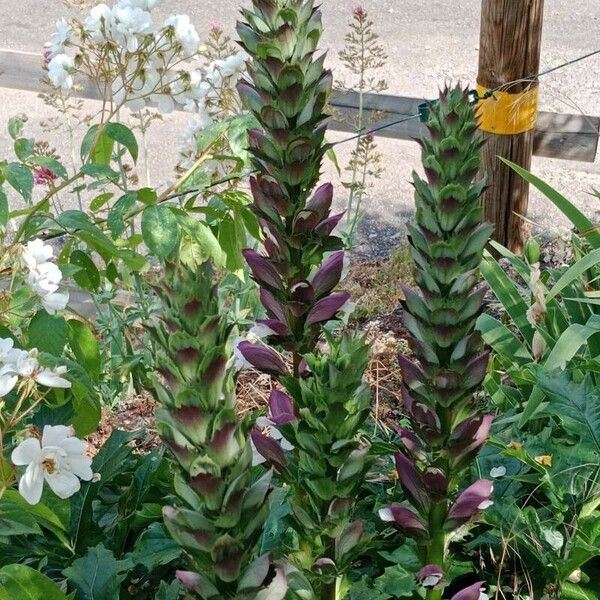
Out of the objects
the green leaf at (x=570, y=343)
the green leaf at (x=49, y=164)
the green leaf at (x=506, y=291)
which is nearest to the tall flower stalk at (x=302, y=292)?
the green leaf at (x=49, y=164)

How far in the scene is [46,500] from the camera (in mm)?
1780

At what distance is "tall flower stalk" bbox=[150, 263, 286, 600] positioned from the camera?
0.86m

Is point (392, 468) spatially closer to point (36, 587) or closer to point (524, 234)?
point (36, 587)

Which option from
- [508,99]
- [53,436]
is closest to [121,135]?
[53,436]

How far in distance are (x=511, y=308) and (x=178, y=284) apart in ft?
7.16

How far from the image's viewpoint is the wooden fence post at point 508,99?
390 centimetres

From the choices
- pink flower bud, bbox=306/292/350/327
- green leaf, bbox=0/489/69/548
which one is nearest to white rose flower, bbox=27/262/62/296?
green leaf, bbox=0/489/69/548

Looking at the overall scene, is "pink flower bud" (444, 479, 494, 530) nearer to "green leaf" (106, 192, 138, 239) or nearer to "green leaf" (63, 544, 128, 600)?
"green leaf" (63, 544, 128, 600)

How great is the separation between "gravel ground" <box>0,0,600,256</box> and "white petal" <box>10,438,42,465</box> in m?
3.76

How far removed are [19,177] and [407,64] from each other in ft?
17.8

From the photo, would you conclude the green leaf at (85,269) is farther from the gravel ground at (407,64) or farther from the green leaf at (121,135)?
the gravel ground at (407,64)

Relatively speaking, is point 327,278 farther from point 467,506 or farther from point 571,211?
point 571,211

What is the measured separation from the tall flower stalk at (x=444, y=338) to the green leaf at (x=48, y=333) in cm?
87

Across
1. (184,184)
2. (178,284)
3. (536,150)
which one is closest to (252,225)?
(184,184)
